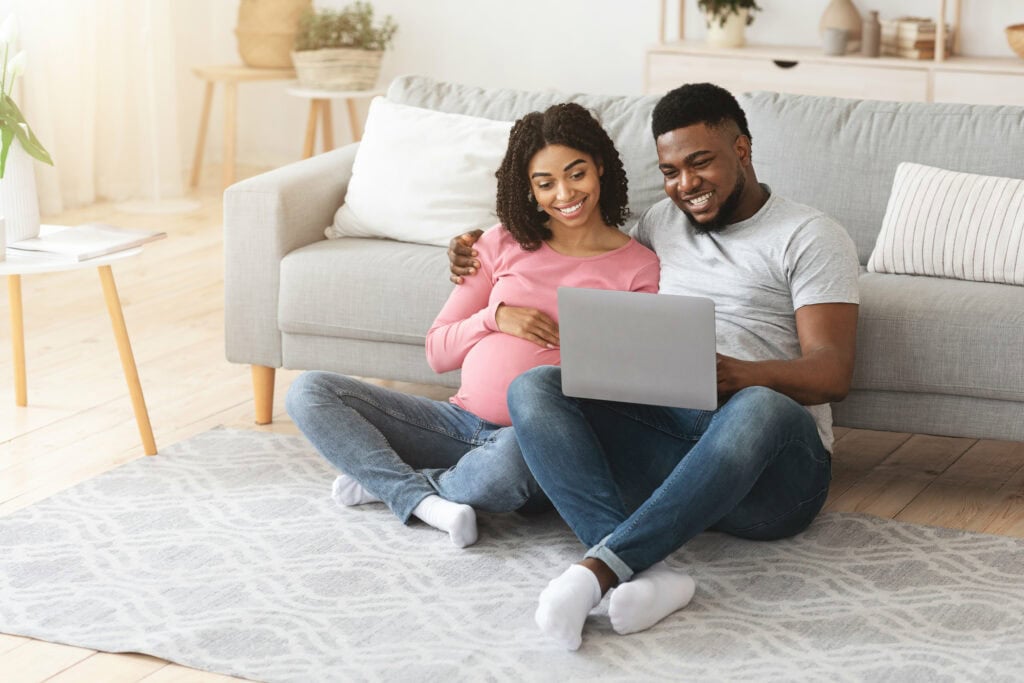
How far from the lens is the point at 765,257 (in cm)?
248

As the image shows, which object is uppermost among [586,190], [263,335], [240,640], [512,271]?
[586,190]

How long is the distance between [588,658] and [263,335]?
139 centimetres

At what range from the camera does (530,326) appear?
254cm

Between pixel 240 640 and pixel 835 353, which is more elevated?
pixel 835 353

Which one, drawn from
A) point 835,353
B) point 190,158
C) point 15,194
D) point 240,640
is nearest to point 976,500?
point 835,353

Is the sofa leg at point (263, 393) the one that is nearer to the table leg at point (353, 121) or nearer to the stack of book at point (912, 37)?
the stack of book at point (912, 37)

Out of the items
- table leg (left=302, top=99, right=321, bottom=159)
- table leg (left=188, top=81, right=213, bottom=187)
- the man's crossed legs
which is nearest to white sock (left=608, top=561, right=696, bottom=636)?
the man's crossed legs

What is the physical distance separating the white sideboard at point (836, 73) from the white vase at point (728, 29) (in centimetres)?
6

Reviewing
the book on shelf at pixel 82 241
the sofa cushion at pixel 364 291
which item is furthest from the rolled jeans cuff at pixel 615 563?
the book on shelf at pixel 82 241

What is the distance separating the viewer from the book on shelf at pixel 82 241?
9.57ft

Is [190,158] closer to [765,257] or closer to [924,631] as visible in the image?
[765,257]

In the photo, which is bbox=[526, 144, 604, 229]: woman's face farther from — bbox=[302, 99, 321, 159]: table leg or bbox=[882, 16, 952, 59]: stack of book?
bbox=[302, 99, 321, 159]: table leg

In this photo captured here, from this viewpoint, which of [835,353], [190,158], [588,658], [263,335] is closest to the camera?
[588,658]

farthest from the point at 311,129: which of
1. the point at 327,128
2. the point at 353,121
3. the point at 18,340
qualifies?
the point at 18,340
